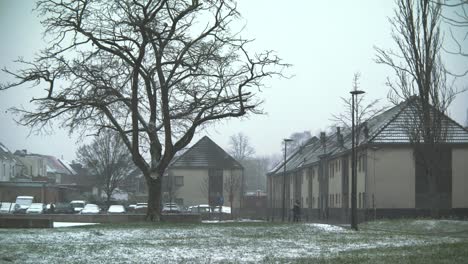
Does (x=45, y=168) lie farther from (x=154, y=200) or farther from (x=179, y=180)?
(x=154, y=200)

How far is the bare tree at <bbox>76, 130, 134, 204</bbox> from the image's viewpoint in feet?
242

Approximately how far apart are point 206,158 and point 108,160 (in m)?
18.7

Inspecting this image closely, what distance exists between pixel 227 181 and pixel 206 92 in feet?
172

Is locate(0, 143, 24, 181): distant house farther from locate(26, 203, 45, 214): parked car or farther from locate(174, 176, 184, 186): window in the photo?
locate(26, 203, 45, 214): parked car

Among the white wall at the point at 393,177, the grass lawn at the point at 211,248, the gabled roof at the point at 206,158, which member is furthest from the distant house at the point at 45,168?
the grass lawn at the point at 211,248

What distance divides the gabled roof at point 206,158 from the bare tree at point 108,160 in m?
11.1

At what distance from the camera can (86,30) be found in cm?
3222

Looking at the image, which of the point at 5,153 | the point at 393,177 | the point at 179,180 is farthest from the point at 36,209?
the point at 5,153

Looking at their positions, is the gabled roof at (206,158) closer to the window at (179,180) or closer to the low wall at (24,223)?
the window at (179,180)

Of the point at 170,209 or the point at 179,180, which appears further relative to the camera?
the point at 179,180

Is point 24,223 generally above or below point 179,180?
below

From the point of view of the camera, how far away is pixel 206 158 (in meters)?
89.8

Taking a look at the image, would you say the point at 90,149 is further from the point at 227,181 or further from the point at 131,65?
the point at 131,65

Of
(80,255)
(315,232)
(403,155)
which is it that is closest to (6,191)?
(403,155)
